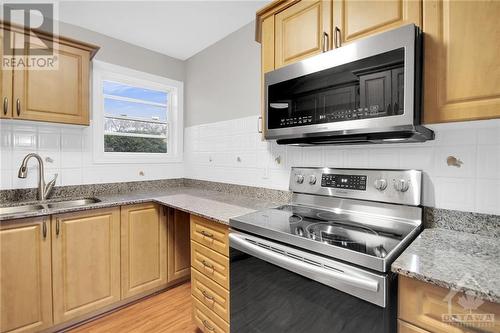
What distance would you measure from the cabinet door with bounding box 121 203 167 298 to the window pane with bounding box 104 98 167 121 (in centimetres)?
114

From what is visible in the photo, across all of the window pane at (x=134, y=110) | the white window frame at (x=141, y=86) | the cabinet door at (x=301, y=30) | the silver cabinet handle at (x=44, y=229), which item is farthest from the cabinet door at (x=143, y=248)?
the cabinet door at (x=301, y=30)

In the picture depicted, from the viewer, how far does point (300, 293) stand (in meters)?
1.01

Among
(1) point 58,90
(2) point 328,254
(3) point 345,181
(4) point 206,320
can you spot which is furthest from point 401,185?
(1) point 58,90

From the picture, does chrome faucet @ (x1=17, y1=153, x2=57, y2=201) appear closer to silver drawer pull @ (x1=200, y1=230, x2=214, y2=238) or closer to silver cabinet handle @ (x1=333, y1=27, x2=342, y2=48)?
silver drawer pull @ (x1=200, y1=230, x2=214, y2=238)

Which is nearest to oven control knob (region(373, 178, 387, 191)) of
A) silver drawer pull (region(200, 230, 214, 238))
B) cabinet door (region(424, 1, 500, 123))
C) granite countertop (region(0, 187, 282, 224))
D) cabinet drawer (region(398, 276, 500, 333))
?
cabinet door (region(424, 1, 500, 123))

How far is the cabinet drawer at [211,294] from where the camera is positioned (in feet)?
4.73

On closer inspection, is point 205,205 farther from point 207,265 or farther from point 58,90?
point 58,90

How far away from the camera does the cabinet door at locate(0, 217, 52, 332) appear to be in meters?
1.51

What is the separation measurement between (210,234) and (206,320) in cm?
58

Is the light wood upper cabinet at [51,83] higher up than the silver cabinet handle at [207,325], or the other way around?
the light wood upper cabinet at [51,83]

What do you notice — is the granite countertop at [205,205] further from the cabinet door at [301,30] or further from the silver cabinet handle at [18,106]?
the cabinet door at [301,30]

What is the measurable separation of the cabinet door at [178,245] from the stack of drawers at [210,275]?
2.15 ft

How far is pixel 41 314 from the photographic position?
64.3 inches

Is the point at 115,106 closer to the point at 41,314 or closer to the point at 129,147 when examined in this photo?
the point at 129,147
